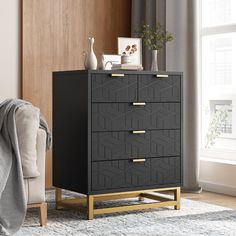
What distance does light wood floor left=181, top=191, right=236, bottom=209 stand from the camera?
176 inches

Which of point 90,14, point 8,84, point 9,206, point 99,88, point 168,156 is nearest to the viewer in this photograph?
point 9,206

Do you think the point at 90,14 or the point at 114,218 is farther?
the point at 90,14

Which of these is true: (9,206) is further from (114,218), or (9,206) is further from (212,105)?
(212,105)

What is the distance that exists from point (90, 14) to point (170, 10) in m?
0.68

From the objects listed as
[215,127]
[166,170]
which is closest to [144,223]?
[166,170]

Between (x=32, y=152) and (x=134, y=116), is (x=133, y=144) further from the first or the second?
(x=32, y=152)

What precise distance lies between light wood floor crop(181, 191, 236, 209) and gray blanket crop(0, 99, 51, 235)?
5.19ft

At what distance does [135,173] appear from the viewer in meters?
4.04

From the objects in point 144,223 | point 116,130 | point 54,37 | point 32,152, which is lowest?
point 144,223

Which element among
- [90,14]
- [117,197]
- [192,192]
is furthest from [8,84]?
[192,192]

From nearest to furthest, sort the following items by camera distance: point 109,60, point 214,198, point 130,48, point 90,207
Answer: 1. point 90,207
2. point 109,60
3. point 130,48
4. point 214,198

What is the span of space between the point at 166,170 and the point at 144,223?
545 mm

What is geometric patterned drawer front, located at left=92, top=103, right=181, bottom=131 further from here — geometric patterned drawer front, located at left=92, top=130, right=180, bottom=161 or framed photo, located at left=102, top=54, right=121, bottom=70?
framed photo, located at left=102, top=54, right=121, bottom=70

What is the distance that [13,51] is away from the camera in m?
4.89
